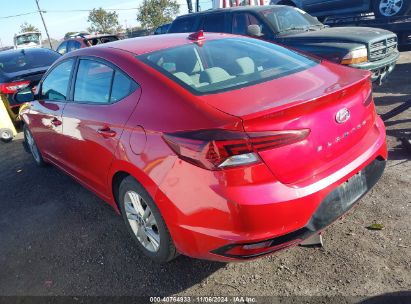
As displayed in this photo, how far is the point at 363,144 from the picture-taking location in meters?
2.56

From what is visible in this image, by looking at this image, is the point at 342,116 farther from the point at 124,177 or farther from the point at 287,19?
the point at 287,19

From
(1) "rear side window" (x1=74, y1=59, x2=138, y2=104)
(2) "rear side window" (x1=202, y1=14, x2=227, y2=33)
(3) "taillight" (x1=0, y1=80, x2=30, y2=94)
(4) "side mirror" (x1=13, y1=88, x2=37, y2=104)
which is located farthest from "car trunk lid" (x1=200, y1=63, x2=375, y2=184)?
(3) "taillight" (x1=0, y1=80, x2=30, y2=94)

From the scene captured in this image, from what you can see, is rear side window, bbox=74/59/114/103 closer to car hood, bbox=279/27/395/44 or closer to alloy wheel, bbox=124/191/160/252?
alloy wheel, bbox=124/191/160/252

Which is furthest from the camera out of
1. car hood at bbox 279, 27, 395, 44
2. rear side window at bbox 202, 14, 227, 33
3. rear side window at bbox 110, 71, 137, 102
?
rear side window at bbox 202, 14, 227, 33

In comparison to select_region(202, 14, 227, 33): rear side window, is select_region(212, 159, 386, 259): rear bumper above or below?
below

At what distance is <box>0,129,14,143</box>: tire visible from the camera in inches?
271

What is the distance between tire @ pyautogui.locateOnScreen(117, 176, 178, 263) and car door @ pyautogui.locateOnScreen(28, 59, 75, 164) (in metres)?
1.29

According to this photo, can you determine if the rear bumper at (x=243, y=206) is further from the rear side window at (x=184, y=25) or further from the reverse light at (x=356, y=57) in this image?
the rear side window at (x=184, y=25)

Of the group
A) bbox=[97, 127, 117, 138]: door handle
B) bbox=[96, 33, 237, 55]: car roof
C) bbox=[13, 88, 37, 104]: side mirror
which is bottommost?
bbox=[13, 88, 37, 104]: side mirror

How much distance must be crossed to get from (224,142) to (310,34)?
5170 mm

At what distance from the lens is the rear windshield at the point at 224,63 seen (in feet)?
8.48

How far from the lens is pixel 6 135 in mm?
6953

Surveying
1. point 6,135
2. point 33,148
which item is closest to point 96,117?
point 33,148

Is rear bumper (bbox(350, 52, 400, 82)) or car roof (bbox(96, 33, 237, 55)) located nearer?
car roof (bbox(96, 33, 237, 55))
